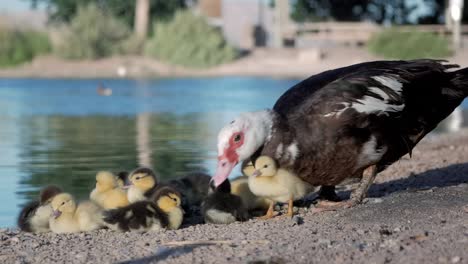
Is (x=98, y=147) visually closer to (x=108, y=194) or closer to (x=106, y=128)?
(x=106, y=128)

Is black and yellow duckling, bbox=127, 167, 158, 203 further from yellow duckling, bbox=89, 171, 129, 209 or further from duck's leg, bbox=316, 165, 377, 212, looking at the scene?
duck's leg, bbox=316, 165, 377, 212

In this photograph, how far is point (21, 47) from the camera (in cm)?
4169

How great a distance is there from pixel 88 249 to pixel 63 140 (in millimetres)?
9574

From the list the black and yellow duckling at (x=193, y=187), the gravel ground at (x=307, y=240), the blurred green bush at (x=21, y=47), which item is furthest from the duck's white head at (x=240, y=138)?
the blurred green bush at (x=21, y=47)

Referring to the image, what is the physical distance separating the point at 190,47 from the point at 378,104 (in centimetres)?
3377

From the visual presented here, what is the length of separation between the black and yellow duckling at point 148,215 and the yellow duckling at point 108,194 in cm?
54

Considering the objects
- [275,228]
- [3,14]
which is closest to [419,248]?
[275,228]

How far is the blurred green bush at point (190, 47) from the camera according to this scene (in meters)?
41.2

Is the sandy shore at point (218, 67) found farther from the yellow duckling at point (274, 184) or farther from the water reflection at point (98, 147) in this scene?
the yellow duckling at point (274, 184)

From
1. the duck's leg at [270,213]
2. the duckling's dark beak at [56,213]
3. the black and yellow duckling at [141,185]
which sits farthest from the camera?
the black and yellow duckling at [141,185]

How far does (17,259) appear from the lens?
664 cm

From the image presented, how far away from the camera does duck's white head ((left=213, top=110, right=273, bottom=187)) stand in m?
7.33

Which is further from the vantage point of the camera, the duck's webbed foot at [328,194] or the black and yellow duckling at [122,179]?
the black and yellow duckling at [122,179]

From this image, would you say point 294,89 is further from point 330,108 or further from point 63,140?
point 63,140
